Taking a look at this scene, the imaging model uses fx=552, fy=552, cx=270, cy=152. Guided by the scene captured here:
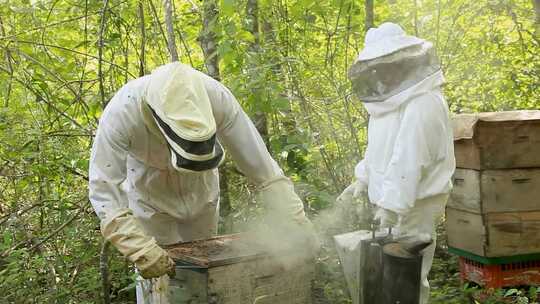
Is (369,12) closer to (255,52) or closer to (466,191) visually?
(255,52)

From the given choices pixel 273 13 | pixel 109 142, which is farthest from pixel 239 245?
pixel 273 13

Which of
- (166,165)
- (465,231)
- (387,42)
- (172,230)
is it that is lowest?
(465,231)

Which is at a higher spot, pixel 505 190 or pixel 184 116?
pixel 184 116


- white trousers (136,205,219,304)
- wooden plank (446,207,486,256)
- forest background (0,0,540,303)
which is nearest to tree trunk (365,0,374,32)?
forest background (0,0,540,303)

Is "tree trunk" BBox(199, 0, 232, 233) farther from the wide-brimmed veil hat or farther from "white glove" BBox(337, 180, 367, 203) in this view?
the wide-brimmed veil hat

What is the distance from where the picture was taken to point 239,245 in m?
2.67

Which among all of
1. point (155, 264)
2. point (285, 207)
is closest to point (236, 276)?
point (155, 264)

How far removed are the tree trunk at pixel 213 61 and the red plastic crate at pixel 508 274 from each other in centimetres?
193

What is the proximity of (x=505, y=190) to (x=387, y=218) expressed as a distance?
1441 millimetres

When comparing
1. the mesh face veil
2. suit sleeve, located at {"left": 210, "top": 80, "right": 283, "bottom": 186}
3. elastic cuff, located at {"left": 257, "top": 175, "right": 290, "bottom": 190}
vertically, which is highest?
the mesh face veil

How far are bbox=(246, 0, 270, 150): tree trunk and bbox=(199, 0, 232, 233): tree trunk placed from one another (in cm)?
28

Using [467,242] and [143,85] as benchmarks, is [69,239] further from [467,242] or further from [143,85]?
[467,242]

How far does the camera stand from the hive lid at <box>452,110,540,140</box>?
3.80 m

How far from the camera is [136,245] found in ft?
8.16
